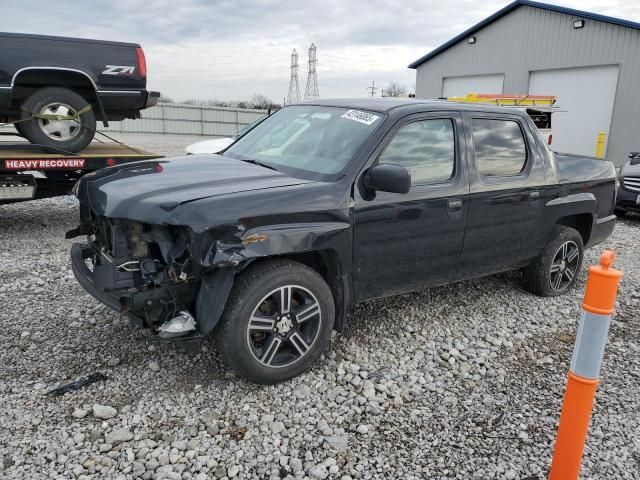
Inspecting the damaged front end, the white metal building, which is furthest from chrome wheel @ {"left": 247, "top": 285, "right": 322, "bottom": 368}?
the white metal building

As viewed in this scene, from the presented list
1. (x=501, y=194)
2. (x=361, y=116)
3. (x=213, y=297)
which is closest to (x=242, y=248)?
(x=213, y=297)

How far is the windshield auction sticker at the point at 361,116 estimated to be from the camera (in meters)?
3.75

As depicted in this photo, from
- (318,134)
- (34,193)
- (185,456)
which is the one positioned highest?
(318,134)

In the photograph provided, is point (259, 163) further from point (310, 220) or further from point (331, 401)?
point (331, 401)

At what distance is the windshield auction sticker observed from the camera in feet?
12.3

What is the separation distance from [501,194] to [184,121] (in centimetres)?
2840

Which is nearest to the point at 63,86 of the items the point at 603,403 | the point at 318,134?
the point at 318,134

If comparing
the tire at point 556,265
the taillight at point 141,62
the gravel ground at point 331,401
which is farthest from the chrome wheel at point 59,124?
the tire at point 556,265

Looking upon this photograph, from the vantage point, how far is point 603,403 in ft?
10.9

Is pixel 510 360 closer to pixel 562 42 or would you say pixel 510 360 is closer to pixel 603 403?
pixel 603 403

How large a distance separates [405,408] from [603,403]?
1.27 metres

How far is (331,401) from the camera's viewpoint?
3260 mm

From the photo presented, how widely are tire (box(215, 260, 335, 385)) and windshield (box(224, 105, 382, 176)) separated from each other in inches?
30.4

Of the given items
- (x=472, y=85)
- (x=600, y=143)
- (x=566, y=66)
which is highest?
(x=566, y=66)
